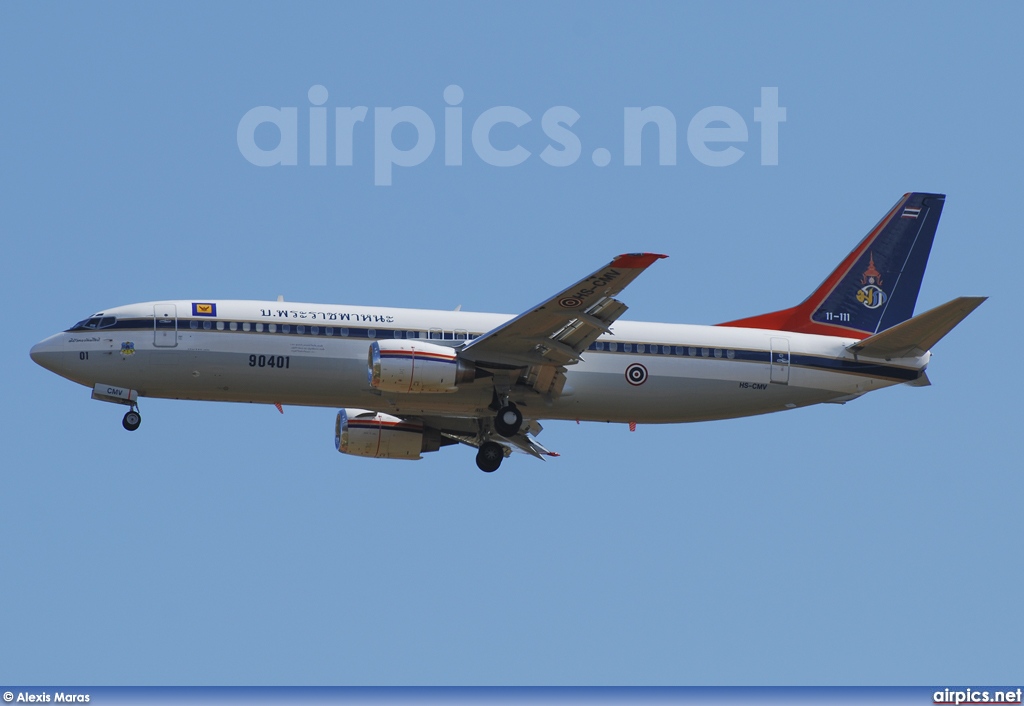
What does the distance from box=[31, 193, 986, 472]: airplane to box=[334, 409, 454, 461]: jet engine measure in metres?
0.05

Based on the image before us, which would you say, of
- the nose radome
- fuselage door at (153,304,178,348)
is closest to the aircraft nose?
the nose radome

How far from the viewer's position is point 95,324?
160ft

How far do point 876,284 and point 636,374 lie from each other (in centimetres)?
1095

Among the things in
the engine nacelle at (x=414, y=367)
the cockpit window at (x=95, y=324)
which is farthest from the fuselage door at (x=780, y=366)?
the cockpit window at (x=95, y=324)

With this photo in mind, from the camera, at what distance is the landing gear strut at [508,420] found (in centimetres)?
4916

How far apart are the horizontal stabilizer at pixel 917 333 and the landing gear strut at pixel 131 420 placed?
2308 centimetres

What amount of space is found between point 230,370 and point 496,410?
845 cm

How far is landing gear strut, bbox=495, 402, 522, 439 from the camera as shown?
49.2m

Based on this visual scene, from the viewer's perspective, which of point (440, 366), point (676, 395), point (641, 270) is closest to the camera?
point (641, 270)

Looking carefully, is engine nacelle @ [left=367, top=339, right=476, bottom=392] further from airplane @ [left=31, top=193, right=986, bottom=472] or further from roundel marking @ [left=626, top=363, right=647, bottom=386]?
roundel marking @ [left=626, top=363, right=647, bottom=386]

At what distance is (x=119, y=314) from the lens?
4878cm

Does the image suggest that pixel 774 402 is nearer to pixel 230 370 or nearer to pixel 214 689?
pixel 230 370

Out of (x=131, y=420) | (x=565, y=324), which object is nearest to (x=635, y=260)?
(x=565, y=324)

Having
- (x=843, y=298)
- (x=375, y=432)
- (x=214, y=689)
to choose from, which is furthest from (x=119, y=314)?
(x=843, y=298)
